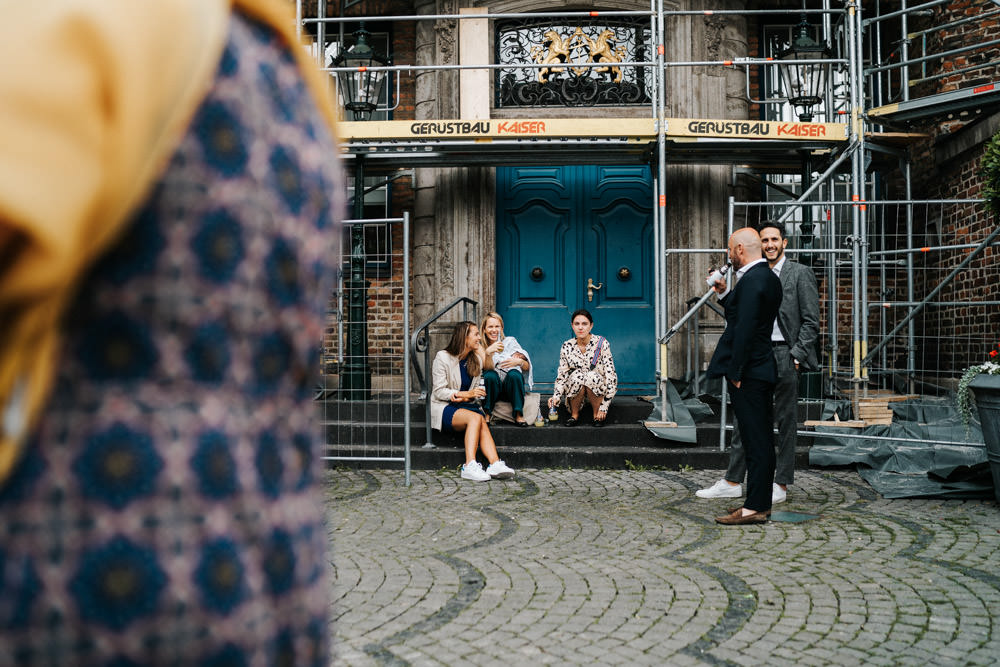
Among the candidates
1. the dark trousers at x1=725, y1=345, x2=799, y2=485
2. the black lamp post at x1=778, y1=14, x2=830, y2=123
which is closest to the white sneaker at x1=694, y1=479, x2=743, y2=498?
the dark trousers at x1=725, y1=345, x2=799, y2=485

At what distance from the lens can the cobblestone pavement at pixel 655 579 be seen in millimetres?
3588

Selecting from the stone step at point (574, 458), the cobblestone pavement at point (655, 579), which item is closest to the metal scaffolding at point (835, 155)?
the stone step at point (574, 458)

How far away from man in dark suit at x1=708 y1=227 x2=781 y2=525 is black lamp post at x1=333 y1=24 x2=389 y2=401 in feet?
11.6

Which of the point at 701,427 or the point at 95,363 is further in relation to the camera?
the point at 701,427

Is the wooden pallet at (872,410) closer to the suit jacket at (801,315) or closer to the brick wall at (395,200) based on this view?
the suit jacket at (801,315)

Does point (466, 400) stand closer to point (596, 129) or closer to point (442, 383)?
point (442, 383)

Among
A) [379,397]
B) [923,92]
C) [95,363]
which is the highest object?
[923,92]

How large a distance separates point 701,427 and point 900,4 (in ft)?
20.4

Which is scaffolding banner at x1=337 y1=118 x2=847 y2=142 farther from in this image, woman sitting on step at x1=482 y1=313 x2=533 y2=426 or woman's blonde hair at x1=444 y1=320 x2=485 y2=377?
woman's blonde hair at x1=444 y1=320 x2=485 y2=377

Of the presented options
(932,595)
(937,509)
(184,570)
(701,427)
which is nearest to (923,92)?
(701,427)

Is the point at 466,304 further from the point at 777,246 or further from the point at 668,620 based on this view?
the point at 668,620

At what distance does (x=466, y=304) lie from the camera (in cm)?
1002

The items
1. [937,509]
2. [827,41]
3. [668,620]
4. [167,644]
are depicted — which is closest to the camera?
[167,644]

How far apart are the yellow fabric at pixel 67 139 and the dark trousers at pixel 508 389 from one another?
24.9 feet
